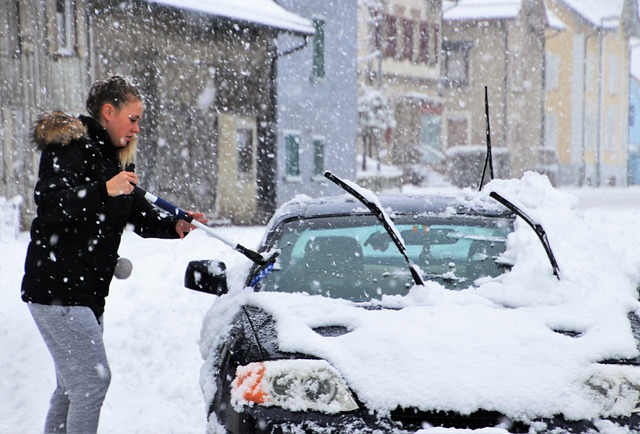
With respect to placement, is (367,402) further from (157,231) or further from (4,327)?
(4,327)

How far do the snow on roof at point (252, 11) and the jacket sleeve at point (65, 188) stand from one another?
1492 centimetres

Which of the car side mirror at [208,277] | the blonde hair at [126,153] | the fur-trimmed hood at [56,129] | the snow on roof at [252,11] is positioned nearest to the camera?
the fur-trimmed hood at [56,129]

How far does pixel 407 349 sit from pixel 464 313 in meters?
0.35

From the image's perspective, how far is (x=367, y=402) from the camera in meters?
2.91

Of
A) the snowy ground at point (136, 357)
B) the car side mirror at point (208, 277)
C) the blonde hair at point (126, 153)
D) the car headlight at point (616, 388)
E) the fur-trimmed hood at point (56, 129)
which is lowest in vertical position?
the snowy ground at point (136, 357)

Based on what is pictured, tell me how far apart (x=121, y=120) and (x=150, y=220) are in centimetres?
57

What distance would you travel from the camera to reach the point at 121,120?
11.9 feet

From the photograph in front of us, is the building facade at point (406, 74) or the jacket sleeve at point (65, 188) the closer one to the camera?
the jacket sleeve at point (65, 188)

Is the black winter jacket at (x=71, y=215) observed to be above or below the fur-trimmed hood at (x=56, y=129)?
below

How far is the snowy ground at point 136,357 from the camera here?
5062 mm

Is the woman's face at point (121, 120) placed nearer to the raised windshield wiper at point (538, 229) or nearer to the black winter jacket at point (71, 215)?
the black winter jacket at point (71, 215)

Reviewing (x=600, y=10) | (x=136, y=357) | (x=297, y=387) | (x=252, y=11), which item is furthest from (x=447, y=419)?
(x=600, y=10)

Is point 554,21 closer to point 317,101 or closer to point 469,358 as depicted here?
point 317,101

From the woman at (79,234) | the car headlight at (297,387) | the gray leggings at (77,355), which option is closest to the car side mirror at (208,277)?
the woman at (79,234)
